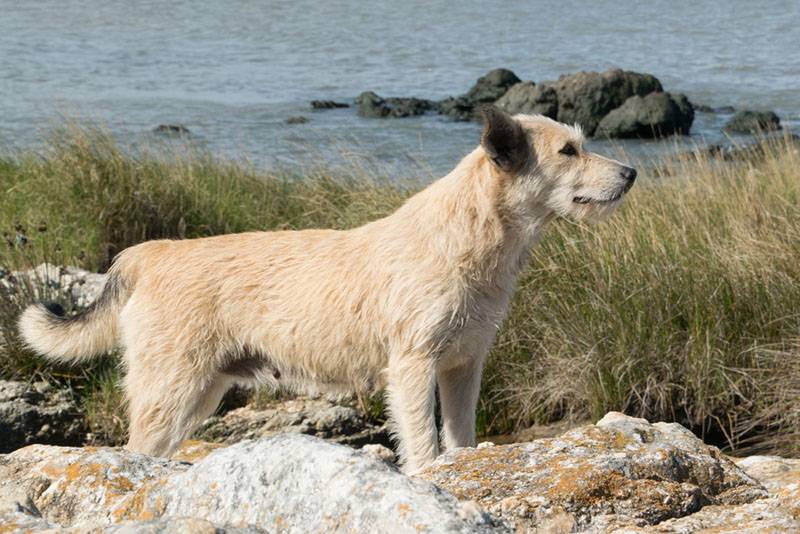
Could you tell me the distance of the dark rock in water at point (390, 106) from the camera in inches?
1030

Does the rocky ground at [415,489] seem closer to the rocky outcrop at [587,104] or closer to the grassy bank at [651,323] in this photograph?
the grassy bank at [651,323]

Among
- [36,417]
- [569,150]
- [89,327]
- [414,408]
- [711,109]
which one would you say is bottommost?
[711,109]

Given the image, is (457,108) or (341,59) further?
(341,59)

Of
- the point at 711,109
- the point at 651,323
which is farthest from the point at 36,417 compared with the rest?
the point at 711,109

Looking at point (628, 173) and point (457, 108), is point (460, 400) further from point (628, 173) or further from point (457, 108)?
point (457, 108)

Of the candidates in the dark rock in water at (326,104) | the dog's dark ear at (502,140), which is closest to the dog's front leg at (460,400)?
the dog's dark ear at (502,140)

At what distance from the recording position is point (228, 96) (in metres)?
26.4

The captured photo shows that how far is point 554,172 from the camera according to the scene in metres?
5.80

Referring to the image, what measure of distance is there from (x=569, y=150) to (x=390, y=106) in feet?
69.8

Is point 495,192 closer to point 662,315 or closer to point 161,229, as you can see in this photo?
point 662,315

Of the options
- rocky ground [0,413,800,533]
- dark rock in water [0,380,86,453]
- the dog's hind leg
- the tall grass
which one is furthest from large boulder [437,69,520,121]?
rocky ground [0,413,800,533]

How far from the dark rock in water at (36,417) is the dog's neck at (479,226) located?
9.77ft

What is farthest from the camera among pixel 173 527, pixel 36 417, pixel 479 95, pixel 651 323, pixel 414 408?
pixel 479 95

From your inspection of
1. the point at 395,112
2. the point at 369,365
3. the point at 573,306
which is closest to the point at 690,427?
the point at 573,306
